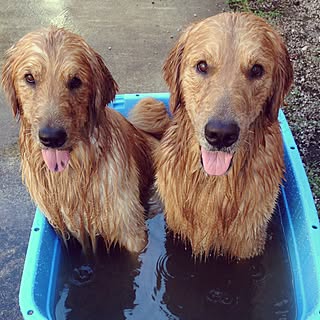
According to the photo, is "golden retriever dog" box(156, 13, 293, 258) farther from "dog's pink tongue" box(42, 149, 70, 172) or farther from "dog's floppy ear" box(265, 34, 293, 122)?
"dog's pink tongue" box(42, 149, 70, 172)

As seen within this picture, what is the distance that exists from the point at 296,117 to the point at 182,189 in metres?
2.20

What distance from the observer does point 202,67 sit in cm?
306

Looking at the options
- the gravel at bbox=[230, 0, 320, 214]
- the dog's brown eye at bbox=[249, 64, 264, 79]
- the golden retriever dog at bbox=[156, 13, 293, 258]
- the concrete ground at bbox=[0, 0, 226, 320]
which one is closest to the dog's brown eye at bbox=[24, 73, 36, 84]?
the golden retriever dog at bbox=[156, 13, 293, 258]

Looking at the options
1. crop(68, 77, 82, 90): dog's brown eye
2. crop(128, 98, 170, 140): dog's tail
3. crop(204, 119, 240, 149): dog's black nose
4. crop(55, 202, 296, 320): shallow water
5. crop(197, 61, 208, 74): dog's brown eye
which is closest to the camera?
crop(204, 119, 240, 149): dog's black nose

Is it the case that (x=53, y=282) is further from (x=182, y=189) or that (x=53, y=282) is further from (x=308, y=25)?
(x=308, y=25)


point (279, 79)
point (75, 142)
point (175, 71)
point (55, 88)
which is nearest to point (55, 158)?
point (75, 142)

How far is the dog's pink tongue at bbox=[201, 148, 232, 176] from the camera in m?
3.09

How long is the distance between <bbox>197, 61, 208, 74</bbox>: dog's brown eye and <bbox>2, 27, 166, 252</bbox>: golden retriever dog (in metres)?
0.65

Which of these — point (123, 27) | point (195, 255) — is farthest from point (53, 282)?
point (123, 27)

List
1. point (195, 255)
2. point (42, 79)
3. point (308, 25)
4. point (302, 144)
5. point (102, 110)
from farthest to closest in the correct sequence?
1. point (308, 25)
2. point (302, 144)
3. point (195, 255)
4. point (102, 110)
5. point (42, 79)

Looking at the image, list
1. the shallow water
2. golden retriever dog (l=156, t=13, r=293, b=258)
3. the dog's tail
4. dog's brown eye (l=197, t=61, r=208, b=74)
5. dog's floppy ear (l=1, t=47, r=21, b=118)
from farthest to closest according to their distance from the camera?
the dog's tail → the shallow water → dog's floppy ear (l=1, t=47, r=21, b=118) → dog's brown eye (l=197, t=61, r=208, b=74) → golden retriever dog (l=156, t=13, r=293, b=258)

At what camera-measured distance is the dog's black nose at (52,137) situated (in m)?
2.98

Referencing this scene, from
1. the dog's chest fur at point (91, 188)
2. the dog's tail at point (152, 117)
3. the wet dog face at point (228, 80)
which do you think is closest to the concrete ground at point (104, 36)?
the dog's chest fur at point (91, 188)

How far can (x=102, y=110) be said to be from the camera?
133 inches
